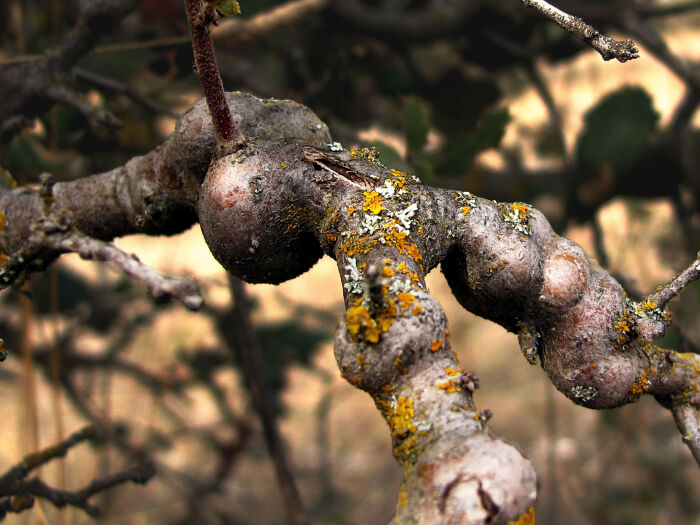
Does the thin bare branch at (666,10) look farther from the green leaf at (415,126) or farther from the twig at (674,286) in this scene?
the twig at (674,286)

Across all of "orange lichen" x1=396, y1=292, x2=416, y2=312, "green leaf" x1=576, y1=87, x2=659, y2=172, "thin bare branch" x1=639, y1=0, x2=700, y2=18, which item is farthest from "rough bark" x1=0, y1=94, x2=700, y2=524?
"thin bare branch" x1=639, y1=0, x2=700, y2=18

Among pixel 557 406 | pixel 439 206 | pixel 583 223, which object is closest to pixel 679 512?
pixel 557 406

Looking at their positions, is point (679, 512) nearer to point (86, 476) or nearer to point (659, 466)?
point (659, 466)

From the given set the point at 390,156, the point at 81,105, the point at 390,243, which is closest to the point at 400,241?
the point at 390,243

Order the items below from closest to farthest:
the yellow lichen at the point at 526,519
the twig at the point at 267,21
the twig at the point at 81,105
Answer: the yellow lichen at the point at 526,519, the twig at the point at 81,105, the twig at the point at 267,21

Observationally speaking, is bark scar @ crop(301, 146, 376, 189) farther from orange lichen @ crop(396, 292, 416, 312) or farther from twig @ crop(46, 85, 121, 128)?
twig @ crop(46, 85, 121, 128)

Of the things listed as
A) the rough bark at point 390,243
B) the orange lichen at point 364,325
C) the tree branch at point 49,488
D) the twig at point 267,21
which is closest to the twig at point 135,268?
the rough bark at point 390,243
